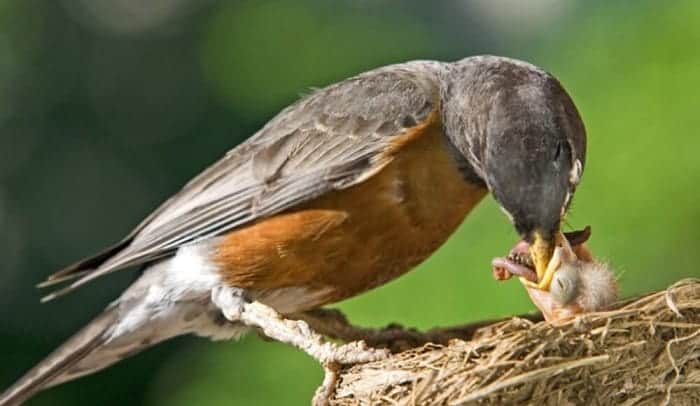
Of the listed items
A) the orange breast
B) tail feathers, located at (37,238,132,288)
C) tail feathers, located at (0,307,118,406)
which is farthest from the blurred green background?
tail feathers, located at (37,238,132,288)

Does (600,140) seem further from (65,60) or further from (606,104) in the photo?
(65,60)

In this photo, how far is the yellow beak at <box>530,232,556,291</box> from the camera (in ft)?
10.9

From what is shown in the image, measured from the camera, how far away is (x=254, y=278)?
397 centimetres

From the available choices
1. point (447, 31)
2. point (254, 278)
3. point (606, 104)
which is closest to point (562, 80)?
point (606, 104)

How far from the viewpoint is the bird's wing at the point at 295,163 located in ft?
12.7

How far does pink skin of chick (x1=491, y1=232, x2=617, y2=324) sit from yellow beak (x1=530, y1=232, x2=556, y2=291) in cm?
2

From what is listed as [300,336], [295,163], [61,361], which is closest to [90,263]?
[61,361]

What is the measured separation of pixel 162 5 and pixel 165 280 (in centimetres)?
354

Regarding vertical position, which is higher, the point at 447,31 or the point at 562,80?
the point at 447,31

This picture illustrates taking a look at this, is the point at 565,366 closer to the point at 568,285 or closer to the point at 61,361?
the point at 568,285

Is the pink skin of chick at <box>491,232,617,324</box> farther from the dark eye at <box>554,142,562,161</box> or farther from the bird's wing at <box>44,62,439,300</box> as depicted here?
the bird's wing at <box>44,62,439,300</box>

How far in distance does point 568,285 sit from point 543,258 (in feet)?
0.32

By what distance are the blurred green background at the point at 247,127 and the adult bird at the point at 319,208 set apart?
0.33 meters

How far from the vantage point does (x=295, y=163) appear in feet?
13.2
